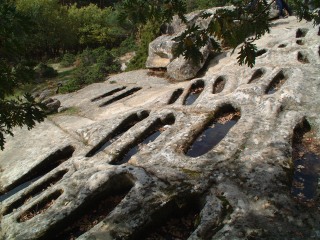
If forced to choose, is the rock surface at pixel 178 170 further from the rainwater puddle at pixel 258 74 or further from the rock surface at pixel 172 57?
the rock surface at pixel 172 57

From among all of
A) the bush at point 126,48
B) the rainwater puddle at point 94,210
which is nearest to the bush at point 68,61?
the bush at point 126,48

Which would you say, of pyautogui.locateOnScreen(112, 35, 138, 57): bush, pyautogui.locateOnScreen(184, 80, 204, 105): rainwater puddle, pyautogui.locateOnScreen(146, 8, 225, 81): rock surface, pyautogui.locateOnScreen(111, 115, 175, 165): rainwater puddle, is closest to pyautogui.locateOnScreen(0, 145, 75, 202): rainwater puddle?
pyautogui.locateOnScreen(111, 115, 175, 165): rainwater puddle

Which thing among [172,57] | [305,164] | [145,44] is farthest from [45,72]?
[305,164]

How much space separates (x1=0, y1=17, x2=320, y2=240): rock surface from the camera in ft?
25.6

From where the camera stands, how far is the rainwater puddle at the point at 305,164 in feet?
28.7

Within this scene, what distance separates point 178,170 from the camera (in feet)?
31.6

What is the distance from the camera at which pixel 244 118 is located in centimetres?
1253

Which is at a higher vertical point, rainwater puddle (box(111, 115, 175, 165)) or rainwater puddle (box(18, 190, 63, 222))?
rainwater puddle (box(18, 190, 63, 222))

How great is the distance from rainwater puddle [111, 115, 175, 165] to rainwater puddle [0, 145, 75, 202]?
11.0 feet

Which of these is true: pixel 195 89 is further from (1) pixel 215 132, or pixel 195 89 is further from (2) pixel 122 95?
(1) pixel 215 132

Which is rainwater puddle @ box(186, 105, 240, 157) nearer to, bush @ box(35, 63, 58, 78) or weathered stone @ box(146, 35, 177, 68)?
weathered stone @ box(146, 35, 177, 68)

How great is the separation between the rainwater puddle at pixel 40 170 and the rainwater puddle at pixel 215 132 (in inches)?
246

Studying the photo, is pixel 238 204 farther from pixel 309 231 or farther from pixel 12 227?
pixel 12 227

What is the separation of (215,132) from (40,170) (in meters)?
8.01
